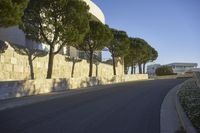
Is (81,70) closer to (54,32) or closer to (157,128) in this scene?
(54,32)

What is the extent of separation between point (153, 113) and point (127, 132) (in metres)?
4.95

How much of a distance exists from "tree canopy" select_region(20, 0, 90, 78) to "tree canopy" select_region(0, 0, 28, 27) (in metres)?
8.76

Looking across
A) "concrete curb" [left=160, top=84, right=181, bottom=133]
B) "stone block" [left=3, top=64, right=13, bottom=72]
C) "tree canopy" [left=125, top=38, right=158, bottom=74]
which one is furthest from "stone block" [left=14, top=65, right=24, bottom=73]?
"tree canopy" [left=125, top=38, right=158, bottom=74]

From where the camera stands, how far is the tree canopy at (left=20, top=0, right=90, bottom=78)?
107 ft

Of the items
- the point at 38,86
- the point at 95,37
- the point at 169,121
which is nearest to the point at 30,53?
the point at 38,86

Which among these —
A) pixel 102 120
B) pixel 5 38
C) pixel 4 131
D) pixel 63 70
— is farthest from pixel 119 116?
pixel 5 38

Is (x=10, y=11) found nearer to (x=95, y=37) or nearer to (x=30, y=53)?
(x=30, y=53)

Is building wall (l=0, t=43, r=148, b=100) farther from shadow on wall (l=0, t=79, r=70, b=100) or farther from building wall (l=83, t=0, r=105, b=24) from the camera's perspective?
building wall (l=83, t=0, r=105, b=24)

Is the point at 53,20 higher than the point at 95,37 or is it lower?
lower

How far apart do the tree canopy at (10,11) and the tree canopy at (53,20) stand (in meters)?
8.76

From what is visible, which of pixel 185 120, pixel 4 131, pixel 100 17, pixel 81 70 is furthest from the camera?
pixel 100 17

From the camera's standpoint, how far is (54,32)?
33.3 meters

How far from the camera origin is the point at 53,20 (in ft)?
109

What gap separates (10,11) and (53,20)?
10903 mm
